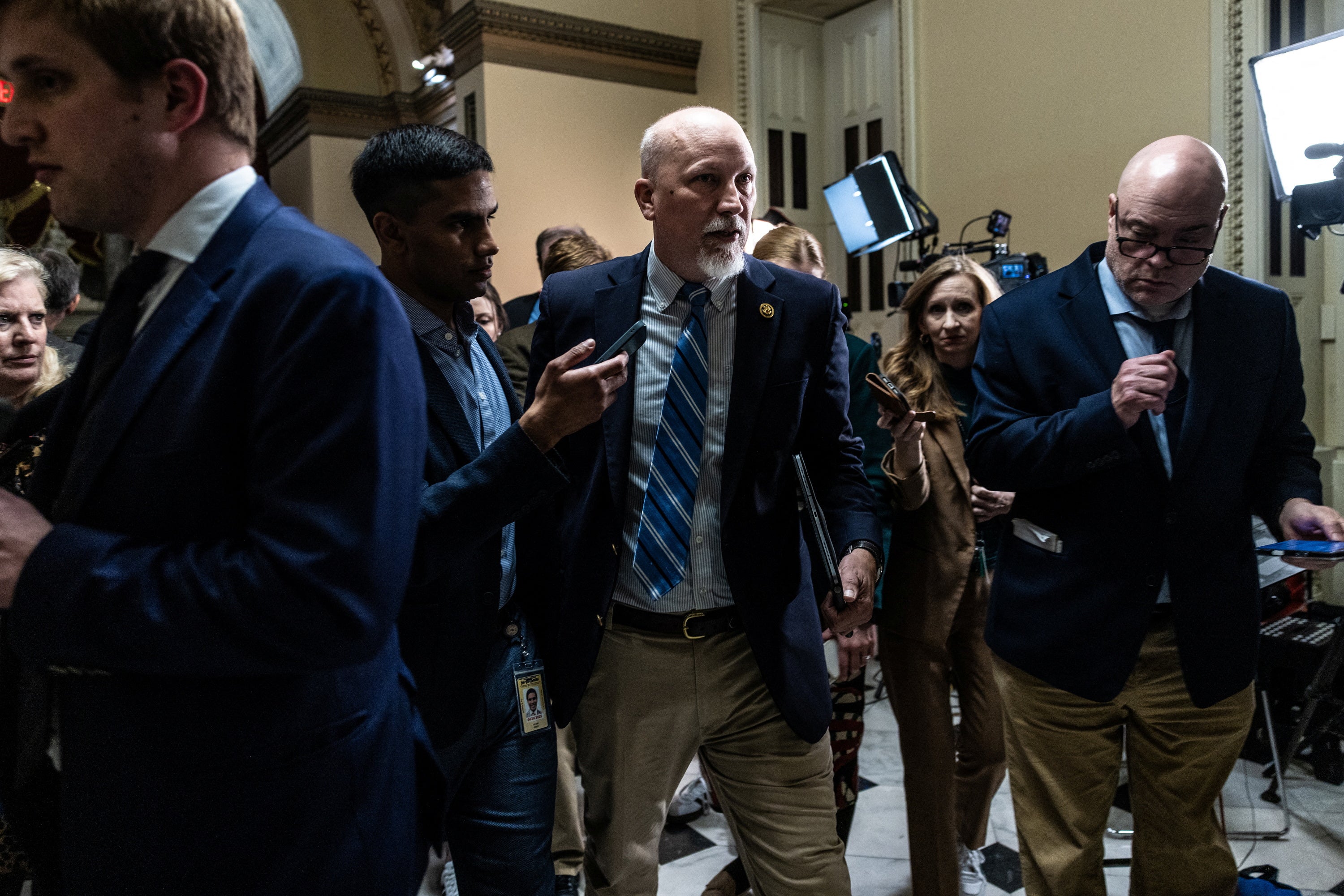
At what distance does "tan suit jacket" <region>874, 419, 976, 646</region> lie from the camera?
2371 mm

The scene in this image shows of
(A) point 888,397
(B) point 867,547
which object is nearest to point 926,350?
Answer: (A) point 888,397

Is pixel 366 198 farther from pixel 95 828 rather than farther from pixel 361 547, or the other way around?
pixel 95 828

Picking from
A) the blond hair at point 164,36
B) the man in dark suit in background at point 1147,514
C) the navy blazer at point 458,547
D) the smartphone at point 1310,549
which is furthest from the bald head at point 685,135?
the smartphone at point 1310,549

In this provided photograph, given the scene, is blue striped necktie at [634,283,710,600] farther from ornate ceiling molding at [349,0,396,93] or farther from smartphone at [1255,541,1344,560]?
ornate ceiling molding at [349,0,396,93]

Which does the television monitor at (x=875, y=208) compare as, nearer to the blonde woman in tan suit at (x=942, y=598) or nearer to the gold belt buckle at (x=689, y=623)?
the blonde woman in tan suit at (x=942, y=598)

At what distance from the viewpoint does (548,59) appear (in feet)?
23.1

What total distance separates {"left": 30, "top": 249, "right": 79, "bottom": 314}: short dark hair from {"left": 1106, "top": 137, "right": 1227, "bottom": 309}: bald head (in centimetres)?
257

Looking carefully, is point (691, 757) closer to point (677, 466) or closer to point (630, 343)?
point (677, 466)

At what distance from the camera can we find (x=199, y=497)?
0.87 metres

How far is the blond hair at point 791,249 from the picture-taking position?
8.47ft

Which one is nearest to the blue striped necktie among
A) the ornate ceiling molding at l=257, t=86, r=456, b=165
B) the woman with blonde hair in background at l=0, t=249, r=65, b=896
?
the woman with blonde hair in background at l=0, t=249, r=65, b=896

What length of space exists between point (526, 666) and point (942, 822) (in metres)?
1.24

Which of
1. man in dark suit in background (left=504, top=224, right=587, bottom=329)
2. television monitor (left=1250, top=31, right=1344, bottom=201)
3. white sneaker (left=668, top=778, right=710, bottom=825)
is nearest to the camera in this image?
white sneaker (left=668, top=778, right=710, bottom=825)

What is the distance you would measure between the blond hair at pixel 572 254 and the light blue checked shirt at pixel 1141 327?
5.67ft
